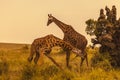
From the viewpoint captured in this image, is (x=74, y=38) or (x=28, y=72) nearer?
(x=28, y=72)

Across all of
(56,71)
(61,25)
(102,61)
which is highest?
(61,25)

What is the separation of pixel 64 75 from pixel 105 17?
5.26 metres

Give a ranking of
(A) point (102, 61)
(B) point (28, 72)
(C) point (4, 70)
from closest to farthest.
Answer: (B) point (28, 72)
(C) point (4, 70)
(A) point (102, 61)

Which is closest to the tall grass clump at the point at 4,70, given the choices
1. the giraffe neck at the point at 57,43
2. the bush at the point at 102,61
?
the giraffe neck at the point at 57,43

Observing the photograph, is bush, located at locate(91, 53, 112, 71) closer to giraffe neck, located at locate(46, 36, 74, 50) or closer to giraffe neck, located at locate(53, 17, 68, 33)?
giraffe neck, located at locate(46, 36, 74, 50)

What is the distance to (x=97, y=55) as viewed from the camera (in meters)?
23.6

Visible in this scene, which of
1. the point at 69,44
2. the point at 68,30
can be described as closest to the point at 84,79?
the point at 69,44

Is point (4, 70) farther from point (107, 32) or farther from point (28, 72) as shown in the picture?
point (107, 32)

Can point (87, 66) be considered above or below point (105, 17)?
below

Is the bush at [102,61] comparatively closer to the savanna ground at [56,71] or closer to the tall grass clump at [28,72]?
the savanna ground at [56,71]

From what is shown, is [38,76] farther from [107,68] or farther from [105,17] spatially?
[105,17]

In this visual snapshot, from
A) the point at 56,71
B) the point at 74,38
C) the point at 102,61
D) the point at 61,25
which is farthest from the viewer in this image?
the point at 61,25

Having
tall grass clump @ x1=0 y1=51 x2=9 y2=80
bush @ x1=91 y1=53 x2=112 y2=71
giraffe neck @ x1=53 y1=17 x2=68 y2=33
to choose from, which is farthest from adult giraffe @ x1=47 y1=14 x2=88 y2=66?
tall grass clump @ x1=0 y1=51 x2=9 y2=80

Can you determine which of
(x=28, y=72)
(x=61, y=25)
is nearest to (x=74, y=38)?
(x=61, y=25)
